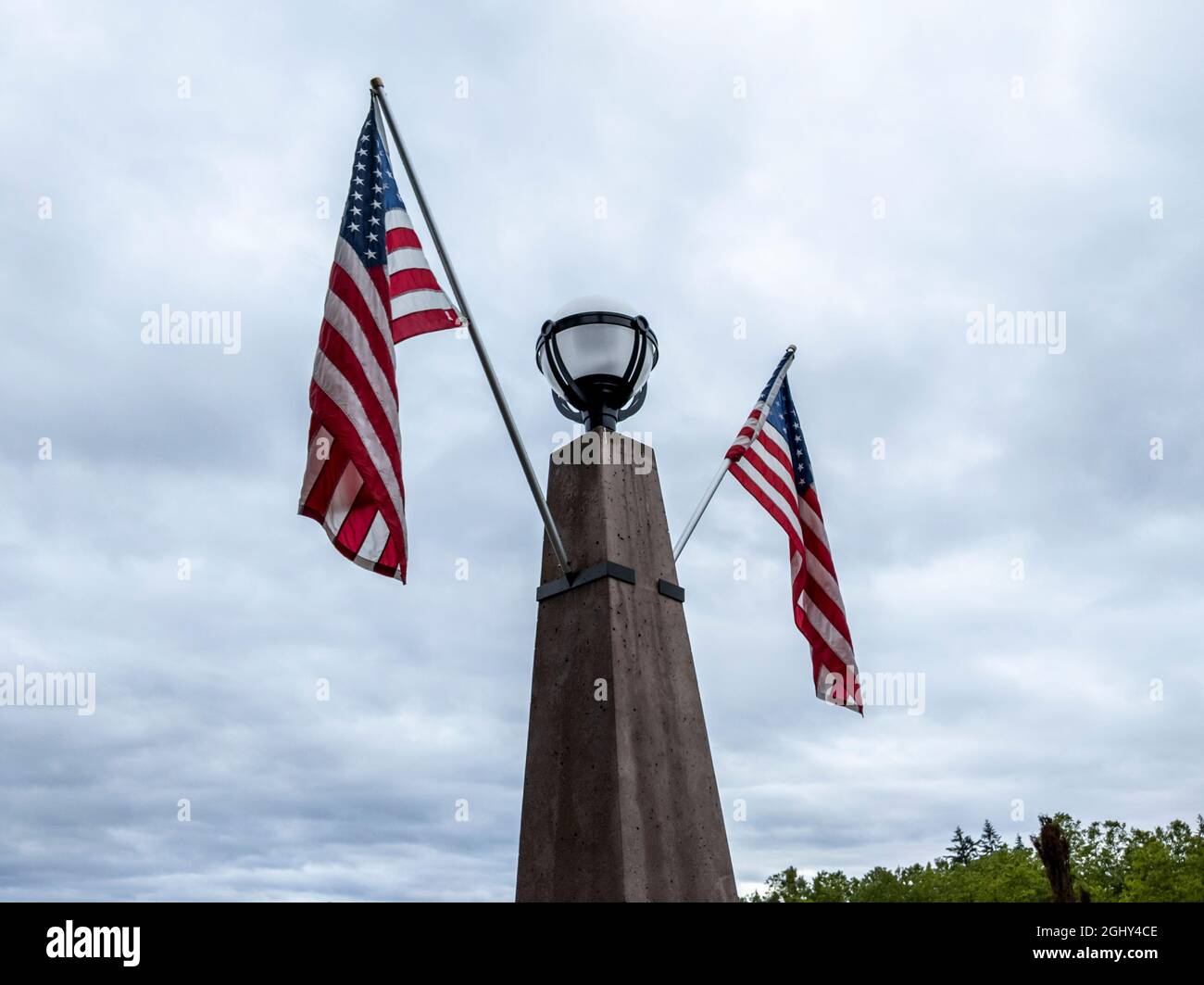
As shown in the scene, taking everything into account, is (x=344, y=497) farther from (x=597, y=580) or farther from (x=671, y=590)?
(x=671, y=590)

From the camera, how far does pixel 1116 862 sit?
5050 centimetres

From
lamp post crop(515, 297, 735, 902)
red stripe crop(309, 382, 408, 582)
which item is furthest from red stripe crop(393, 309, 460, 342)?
lamp post crop(515, 297, 735, 902)

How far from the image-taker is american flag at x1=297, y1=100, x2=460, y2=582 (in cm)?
578

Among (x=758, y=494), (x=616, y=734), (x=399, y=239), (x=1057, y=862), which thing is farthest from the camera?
(x=1057, y=862)

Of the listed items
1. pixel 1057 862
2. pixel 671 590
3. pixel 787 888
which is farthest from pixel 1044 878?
pixel 671 590

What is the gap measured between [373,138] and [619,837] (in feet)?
14.4

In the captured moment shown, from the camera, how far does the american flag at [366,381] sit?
5.78m

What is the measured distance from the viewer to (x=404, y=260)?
642cm

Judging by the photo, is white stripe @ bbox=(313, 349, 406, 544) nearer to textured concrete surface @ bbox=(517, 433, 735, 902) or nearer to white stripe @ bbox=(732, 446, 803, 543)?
textured concrete surface @ bbox=(517, 433, 735, 902)

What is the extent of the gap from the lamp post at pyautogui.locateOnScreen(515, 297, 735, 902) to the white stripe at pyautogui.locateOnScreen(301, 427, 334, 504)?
1495 mm

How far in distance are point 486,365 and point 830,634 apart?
324 cm

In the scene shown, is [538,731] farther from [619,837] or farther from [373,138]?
[373,138]

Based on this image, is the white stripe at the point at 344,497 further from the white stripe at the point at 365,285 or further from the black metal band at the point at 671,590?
the black metal band at the point at 671,590
